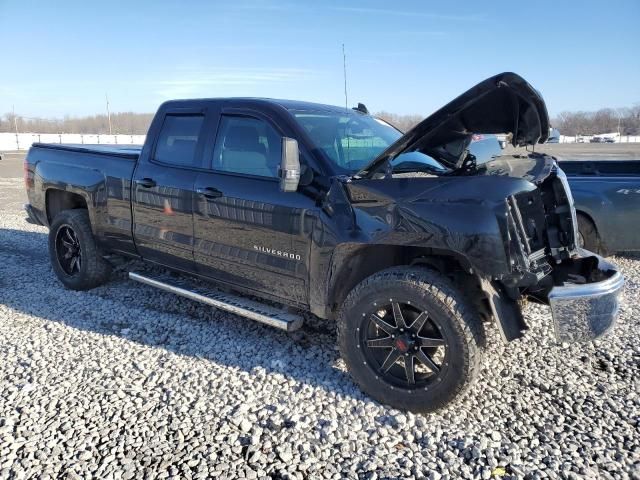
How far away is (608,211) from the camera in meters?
6.13

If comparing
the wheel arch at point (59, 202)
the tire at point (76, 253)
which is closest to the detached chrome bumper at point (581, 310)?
the tire at point (76, 253)

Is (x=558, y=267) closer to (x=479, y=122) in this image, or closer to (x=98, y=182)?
(x=479, y=122)

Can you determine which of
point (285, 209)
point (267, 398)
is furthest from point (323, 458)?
point (285, 209)

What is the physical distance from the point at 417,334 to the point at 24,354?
2.94 metres

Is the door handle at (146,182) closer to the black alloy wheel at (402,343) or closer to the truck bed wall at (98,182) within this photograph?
the truck bed wall at (98,182)

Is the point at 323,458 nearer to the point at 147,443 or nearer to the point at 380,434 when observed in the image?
the point at 380,434

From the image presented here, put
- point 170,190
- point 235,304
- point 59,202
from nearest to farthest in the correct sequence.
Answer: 1. point 235,304
2. point 170,190
3. point 59,202

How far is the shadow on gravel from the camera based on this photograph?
3738 mm

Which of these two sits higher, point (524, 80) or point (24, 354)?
point (524, 80)

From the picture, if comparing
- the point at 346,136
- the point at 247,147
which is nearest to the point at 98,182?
the point at 247,147

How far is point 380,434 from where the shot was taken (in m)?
2.90

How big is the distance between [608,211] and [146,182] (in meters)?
5.21

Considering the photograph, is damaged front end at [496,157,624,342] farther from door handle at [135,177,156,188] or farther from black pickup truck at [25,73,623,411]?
door handle at [135,177,156,188]

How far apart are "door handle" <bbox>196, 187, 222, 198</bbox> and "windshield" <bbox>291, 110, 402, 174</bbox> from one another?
2.73 feet
